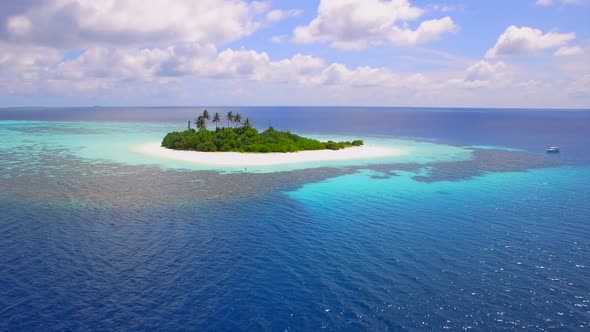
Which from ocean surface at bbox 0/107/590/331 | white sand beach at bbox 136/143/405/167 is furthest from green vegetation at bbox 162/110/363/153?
ocean surface at bbox 0/107/590/331

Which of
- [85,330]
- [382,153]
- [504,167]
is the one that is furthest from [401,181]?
[85,330]

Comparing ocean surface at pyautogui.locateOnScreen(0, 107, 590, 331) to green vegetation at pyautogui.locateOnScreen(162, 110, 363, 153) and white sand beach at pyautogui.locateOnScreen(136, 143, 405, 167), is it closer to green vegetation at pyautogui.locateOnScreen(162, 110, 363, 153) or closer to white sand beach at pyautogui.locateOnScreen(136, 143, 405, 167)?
white sand beach at pyautogui.locateOnScreen(136, 143, 405, 167)

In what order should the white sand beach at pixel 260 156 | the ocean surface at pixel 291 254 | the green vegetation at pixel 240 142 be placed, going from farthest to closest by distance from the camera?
the green vegetation at pixel 240 142 → the white sand beach at pixel 260 156 → the ocean surface at pixel 291 254

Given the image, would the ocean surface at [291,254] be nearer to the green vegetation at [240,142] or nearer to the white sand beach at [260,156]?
the white sand beach at [260,156]

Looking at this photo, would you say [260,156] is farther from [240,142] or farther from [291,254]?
[291,254]

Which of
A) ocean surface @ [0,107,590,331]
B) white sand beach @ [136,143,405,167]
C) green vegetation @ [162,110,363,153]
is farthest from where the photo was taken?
green vegetation @ [162,110,363,153]

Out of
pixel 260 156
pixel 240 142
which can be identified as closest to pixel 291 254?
pixel 260 156

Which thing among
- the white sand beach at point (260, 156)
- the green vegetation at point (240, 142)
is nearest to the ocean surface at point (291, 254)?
the white sand beach at point (260, 156)

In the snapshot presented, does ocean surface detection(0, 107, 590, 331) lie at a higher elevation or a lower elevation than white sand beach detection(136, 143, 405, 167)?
lower
